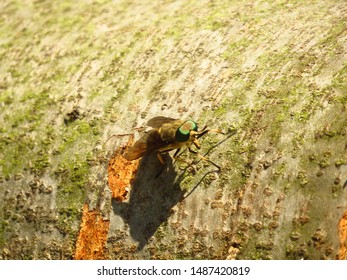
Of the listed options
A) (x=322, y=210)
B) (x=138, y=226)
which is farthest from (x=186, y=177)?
(x=322, y=210)

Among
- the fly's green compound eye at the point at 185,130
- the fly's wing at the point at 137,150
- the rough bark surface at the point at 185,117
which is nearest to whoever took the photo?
the rough bark surface at the point at 185,117

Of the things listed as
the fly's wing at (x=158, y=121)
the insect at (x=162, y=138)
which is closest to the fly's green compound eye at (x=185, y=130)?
the insect at (x=162, y=138)

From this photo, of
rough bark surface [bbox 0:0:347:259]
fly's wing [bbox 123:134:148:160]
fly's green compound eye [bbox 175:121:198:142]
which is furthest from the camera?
fly's wing [bbox 123:134:148:160]

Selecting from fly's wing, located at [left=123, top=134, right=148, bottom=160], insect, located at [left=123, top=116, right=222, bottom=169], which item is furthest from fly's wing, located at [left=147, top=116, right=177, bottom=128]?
fly's wing, located at [left=123, top=134, right=148, bottom=160]

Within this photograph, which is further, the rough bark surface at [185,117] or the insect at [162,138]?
the insect at [162,138]

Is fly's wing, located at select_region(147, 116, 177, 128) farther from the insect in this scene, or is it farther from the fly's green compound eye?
the fly's green compound eye

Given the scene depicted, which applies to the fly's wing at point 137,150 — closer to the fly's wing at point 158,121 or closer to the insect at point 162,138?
the insect at point 162,138
